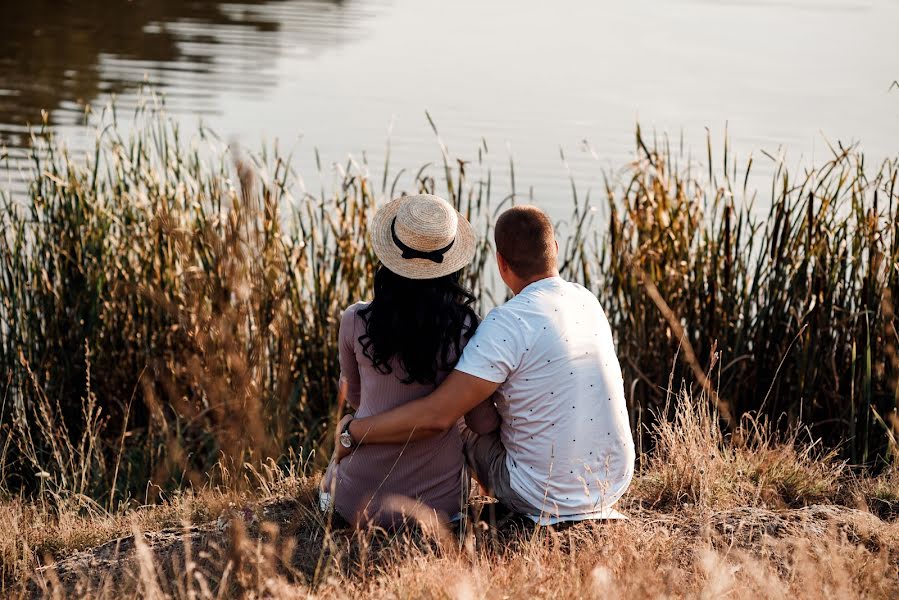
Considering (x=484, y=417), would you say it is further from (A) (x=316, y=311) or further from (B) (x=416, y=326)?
(A) (x=316, y=311)

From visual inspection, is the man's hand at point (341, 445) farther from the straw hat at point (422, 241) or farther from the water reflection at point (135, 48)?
the water reflection at point (135, 48)

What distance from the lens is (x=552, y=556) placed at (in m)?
2.47

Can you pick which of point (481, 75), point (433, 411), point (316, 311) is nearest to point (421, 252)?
point (433, 411)

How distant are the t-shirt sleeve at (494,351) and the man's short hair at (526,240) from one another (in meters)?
0.16

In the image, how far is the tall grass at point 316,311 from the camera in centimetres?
404

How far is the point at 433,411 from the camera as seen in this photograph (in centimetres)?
259

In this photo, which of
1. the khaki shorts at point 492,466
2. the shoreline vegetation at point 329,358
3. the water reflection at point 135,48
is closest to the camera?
the khaki shorts at point 492,466

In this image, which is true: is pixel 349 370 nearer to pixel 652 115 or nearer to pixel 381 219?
pixel 381 219

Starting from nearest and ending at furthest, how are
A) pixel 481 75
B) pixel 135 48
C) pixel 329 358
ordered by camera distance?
pixel 329 358
pixel 481 75
pixel 135 48

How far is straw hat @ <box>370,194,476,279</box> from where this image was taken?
104 inches

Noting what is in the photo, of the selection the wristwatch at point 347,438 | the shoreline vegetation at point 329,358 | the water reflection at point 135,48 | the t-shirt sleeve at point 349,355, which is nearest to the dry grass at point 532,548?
the shoreline vegetation at point 329,358

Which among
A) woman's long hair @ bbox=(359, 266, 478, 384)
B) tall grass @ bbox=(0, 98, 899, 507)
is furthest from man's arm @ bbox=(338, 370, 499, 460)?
tall grass @ bbox=(0, 98, 899, 507)

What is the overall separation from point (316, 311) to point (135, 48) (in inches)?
392

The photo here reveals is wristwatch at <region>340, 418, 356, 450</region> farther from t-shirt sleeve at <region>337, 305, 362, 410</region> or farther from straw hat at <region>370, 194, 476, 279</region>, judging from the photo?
straw hat at <region>370, 194, 476, 279</region>
